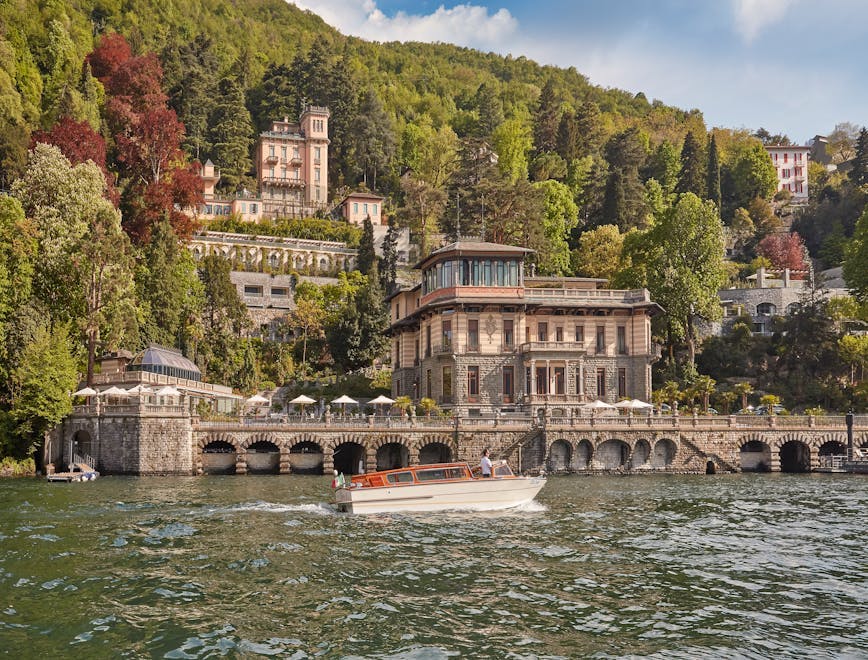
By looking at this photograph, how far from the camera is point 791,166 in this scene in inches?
6471

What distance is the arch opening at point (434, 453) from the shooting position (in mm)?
61972

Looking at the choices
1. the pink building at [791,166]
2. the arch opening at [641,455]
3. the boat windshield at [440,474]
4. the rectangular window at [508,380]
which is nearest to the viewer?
the boat windshield at [440,474]

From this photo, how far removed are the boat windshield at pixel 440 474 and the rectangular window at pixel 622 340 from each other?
36366mm

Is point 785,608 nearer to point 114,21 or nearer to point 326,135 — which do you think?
point 326,135

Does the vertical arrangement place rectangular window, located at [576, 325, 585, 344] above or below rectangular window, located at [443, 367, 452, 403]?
above

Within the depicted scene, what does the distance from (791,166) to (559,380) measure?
116m

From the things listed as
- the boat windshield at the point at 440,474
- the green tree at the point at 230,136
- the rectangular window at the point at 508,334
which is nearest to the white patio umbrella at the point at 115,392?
the boat windshield at the point at 440,474

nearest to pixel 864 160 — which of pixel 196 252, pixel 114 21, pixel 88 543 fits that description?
pixel 196 252

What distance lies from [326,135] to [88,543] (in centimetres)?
10586

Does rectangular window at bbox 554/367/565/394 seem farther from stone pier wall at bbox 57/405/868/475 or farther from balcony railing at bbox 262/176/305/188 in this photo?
balcony railing at bbox 262/176/305/188

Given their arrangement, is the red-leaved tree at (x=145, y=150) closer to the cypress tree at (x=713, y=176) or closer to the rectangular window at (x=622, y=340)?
the rectangular window at (x=622, y=340)

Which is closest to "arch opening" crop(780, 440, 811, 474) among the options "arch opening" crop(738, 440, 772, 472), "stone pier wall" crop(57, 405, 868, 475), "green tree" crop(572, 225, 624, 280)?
"stone pier wall" crop(57, 405, 868, 475)

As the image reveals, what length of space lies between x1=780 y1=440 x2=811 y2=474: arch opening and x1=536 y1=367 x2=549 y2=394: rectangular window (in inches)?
711

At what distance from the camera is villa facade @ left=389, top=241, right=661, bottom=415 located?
224 ft
